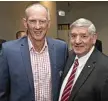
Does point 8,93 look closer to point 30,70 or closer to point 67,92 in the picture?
point 30,70

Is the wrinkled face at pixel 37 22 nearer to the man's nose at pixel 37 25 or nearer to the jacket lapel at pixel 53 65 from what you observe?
the man's nose at pixel 37 25

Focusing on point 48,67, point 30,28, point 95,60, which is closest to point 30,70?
point 48,67

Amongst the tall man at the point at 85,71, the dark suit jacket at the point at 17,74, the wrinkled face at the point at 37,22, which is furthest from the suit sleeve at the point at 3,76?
the tall man at the point at 85,71

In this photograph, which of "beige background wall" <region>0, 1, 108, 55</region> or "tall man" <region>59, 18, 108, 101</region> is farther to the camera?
"beige background wall" <region>0, 1, 108, 55</region>

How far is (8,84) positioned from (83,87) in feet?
1.65

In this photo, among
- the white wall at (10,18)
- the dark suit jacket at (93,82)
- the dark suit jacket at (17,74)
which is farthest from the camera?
the white wall at (10,18)

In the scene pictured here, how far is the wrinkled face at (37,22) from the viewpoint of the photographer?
1.87 m

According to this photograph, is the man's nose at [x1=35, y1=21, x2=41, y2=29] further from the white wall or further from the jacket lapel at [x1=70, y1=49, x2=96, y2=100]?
the white wall

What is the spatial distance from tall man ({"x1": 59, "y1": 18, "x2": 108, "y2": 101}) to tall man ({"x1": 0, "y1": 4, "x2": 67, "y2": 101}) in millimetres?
111

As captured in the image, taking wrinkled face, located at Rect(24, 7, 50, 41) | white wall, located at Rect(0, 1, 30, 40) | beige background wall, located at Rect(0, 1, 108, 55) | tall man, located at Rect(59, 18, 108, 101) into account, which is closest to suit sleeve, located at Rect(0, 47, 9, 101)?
wrinkled face, located at Rect(24, 7, 50, 41)

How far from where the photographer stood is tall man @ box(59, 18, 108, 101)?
1.81m

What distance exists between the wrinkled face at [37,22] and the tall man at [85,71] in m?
0.20

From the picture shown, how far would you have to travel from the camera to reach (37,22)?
187 centimetres

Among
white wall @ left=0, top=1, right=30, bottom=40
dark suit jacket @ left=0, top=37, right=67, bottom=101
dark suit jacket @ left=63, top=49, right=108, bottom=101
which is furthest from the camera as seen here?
white wall @ left=0, top=1, right=30, bottom=40
